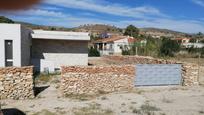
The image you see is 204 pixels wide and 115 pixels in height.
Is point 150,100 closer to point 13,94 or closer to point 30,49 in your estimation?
point 13,94

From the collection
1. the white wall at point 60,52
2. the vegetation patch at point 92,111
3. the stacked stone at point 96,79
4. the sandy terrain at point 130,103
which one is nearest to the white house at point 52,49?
the white wall at point 60,52

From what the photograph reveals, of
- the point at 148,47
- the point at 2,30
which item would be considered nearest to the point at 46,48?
the point at 2,30

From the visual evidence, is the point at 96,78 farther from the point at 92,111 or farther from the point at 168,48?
the point at 168,48

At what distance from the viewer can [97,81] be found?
45.9ft

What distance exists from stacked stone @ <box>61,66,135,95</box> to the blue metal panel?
0.45 metres

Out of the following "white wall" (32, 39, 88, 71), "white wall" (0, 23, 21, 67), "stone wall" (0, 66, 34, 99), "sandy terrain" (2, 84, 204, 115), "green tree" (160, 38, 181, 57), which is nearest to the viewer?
"sandy terrain" (2, 84, 204, 115)

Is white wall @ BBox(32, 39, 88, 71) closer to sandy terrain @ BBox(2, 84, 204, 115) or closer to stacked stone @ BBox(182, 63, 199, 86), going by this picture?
sandy terrain @ BBox(2, 84, 204, 115)

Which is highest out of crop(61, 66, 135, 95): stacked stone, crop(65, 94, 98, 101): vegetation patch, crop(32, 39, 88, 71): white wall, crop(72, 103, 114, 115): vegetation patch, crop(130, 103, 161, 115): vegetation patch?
crop(32, 39, 88, 71): white wall

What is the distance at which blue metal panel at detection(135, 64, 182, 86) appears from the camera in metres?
15.0

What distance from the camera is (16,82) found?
12266 mm

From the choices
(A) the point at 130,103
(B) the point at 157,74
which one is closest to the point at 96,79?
(A) the point at 130,103

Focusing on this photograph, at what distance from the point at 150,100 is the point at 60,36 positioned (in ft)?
41.6

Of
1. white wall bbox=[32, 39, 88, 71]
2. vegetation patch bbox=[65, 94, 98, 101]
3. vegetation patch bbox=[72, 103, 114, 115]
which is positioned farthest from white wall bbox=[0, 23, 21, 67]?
vegetation patch bbox=[72, 103, 114, 115]

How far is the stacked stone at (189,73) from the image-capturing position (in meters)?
15.9
